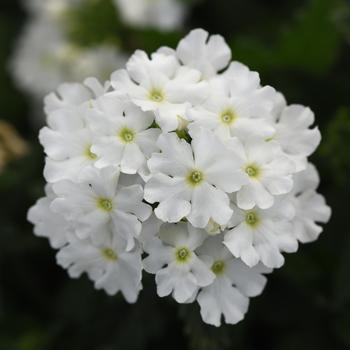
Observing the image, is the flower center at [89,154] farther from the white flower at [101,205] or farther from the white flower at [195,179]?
the white flower at [195,179]

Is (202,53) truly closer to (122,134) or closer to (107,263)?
(122,134)

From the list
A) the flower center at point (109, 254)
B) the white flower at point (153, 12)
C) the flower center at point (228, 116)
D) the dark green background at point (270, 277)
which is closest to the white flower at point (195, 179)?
the flower center at point (228, 116)

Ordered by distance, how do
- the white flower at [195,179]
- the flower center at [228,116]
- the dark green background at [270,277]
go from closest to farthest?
the white flower at [195,179]
the flower center at [228,116]
the dark green background at [270,277]

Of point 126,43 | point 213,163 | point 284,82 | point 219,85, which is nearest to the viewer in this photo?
point 213,163

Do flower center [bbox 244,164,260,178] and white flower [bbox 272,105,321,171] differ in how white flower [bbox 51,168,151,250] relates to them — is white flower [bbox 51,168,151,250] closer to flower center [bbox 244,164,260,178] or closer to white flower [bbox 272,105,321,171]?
flower center [bbox 244,164,260,178]

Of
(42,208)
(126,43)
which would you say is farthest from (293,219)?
(126,43)

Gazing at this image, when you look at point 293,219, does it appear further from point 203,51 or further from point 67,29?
point 67,29
